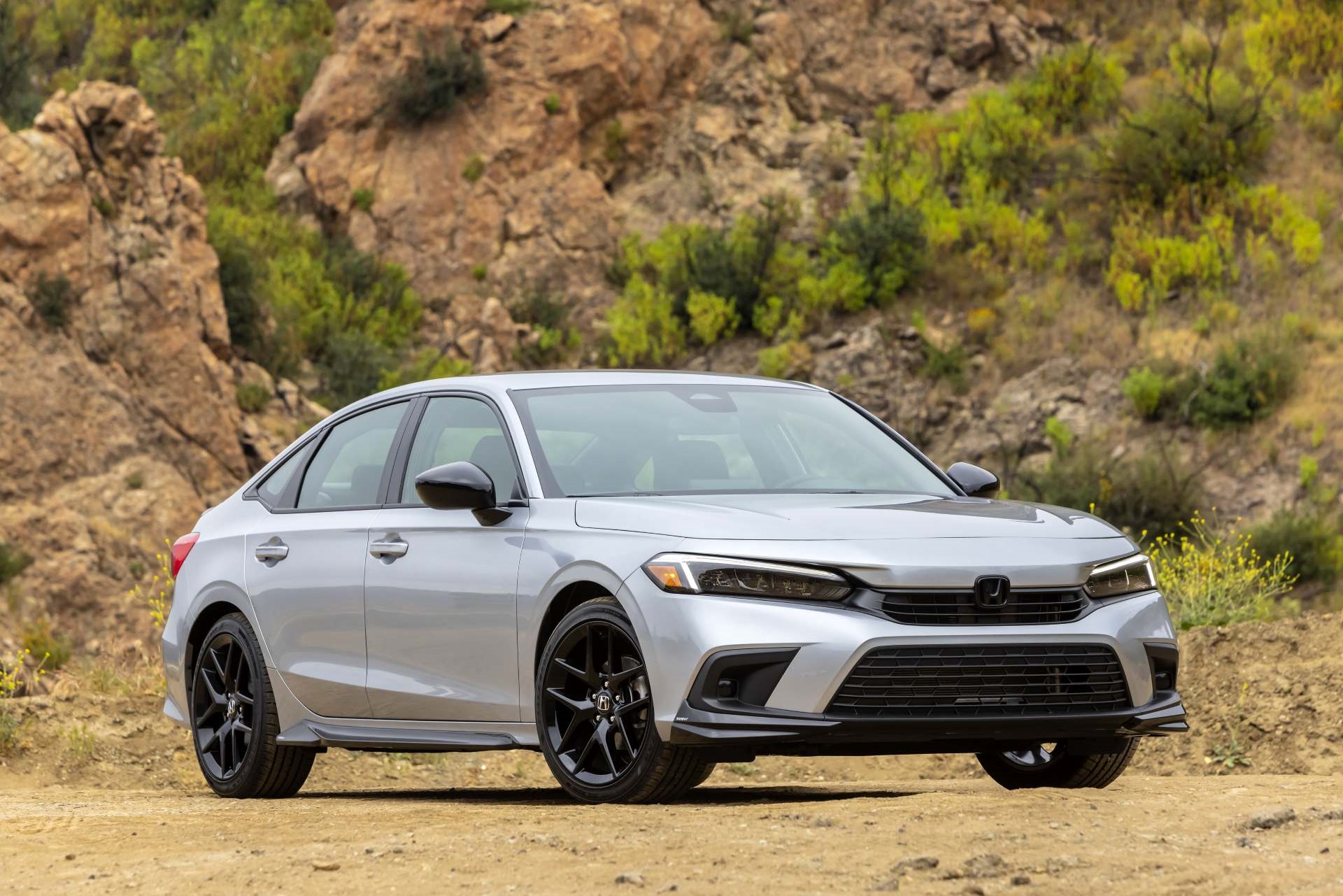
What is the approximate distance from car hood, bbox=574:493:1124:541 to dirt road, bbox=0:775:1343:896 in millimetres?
895

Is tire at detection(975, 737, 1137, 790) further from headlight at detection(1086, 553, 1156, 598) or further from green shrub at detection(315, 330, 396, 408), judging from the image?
green shrub at detection(315, 330, 396, 408)

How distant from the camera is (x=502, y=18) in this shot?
31344 mm

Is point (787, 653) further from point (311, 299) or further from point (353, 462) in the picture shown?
point (311, 299)

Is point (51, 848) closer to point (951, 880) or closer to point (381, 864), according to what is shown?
point (381, 864)

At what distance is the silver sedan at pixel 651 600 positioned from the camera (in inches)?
225

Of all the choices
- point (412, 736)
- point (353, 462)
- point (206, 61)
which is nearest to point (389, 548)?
point (412, 736)

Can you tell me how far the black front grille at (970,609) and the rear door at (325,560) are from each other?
97.6 inches

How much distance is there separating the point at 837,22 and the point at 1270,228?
10833mm

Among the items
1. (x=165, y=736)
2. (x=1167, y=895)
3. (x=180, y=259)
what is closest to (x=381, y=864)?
(x=1167, y=895)

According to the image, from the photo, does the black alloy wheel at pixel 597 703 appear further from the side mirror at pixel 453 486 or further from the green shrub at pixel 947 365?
the green shrub at pixel 947 365

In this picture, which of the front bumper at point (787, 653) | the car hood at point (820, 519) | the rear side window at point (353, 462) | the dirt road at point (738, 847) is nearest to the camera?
the dirt road at point (738, 847)

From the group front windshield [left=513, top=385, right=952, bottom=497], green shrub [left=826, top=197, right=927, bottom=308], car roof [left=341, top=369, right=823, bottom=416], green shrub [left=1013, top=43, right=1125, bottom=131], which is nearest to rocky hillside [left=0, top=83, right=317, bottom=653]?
green shrub [left=826, top=197, right=927, bottom=308]

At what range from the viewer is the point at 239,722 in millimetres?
8062

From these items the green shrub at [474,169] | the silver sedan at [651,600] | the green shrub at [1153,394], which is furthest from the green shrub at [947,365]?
the silver sedan at [651,600]
